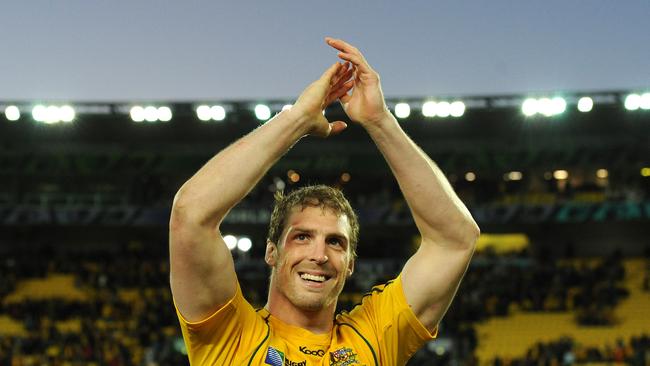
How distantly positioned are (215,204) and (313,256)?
0.49m

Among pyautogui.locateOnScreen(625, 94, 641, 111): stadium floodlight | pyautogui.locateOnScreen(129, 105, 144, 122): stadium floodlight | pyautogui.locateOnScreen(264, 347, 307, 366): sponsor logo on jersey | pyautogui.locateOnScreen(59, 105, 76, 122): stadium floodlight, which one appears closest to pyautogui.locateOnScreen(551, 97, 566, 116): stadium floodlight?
pyautogui.locateOnScreen(625, 94, 641, 111): stadium floodlight

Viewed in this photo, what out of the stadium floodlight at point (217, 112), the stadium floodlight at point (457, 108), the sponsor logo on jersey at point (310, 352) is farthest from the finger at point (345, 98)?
the stadium floodlight at point (217, 112)

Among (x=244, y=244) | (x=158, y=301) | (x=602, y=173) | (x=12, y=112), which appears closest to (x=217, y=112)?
(x=244, y=244)

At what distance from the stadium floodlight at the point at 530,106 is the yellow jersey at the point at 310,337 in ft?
77.6

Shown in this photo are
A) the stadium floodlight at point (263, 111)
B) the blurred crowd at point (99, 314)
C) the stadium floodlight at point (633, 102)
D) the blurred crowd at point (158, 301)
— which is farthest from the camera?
the stadium floodlight at point (263, 111)

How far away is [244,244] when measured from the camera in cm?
3088

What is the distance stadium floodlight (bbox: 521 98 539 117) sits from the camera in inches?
1023

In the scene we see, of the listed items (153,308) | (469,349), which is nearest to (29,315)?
(153,308)

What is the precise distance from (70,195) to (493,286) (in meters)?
16.0

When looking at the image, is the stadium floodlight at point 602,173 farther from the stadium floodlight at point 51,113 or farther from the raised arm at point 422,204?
the raised arm at point 422,204

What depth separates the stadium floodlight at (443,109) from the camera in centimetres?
2594

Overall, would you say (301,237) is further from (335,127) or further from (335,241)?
(335,127)

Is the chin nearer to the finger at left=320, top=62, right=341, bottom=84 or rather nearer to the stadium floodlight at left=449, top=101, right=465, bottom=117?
the finger at left=320, top=62, right=341, bottom=84

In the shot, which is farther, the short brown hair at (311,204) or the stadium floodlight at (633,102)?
the stadium floodlight at (633,102)
